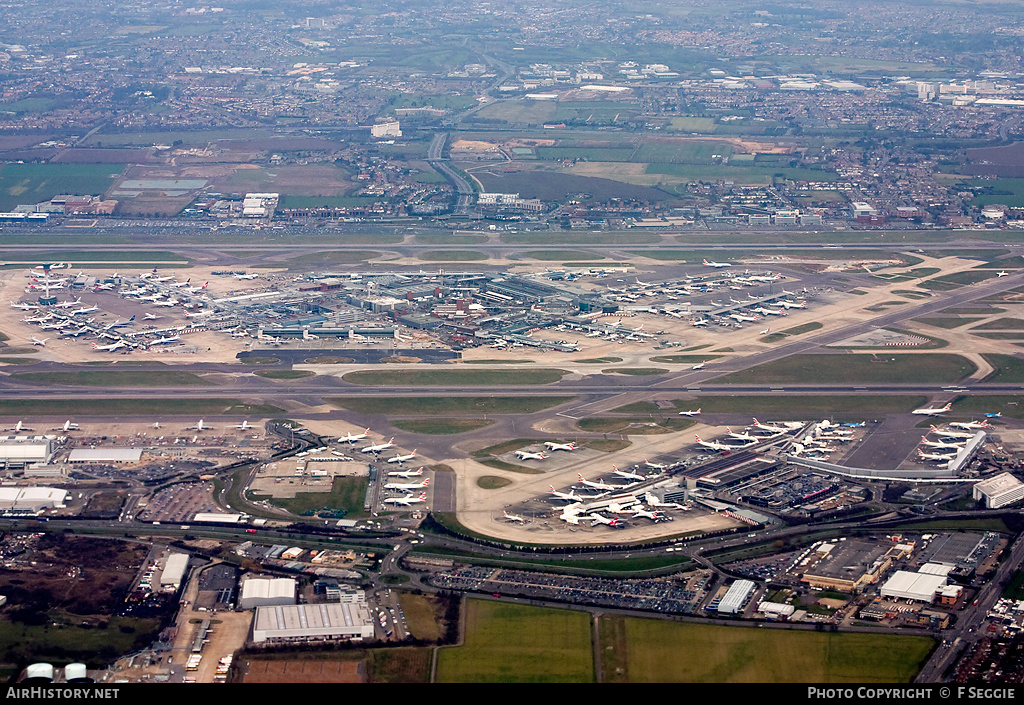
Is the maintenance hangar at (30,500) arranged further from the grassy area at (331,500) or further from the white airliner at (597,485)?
the white airliner at (597,485)

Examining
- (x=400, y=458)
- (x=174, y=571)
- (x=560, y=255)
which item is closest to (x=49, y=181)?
(x=560, y=255)

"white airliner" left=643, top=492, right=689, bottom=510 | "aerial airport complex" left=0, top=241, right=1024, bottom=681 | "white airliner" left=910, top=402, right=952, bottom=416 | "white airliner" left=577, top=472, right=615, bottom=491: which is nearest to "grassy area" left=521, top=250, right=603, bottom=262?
"aerial airport complex" left=0, top=241, right=1024, bottom=681

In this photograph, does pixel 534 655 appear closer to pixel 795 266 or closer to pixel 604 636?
pixel 604 636

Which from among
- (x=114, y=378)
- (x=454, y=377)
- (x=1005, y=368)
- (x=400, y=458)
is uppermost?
(x=1005, y=368)

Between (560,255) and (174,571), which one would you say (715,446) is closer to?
(174,571)

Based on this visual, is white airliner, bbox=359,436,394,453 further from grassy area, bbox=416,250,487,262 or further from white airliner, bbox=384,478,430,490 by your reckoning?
grassy area, bbox=416,250,487,262

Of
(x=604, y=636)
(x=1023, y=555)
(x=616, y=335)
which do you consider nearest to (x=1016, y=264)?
(x=616, y=335)

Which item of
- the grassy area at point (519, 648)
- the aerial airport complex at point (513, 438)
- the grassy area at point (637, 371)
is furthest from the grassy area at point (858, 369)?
the grassy area at point (519, 648)
